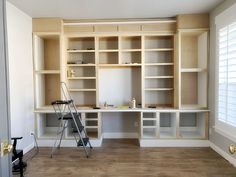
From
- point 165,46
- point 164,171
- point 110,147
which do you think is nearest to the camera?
point 164,171

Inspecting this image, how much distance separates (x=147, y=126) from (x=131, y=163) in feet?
3.51

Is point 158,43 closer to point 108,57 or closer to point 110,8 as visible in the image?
point 108,57

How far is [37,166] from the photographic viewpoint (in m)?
3.42

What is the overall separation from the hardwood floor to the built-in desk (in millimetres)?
214

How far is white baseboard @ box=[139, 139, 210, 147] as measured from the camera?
4.32 m

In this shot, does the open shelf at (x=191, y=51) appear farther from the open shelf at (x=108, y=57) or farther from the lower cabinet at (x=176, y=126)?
the open shelf at (x=108, y=57)

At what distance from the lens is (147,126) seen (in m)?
4.37

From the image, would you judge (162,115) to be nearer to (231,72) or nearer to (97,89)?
(97,89)

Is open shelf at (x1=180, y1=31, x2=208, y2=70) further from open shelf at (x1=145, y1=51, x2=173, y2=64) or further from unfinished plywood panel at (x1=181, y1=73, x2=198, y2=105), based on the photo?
open shelf at (x1=145, y1=51, x2=173, y2=64)

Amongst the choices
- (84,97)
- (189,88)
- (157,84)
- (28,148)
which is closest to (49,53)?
(84,97)

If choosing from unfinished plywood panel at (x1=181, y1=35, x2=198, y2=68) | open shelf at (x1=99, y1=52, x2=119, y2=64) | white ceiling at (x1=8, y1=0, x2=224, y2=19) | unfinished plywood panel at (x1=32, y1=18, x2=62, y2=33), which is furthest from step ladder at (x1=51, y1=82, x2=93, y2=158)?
unfinished plywood panel at (x1=181, y1=35, x2=198, y2=68)

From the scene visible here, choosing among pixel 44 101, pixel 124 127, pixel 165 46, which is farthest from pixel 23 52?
pixel 165 46

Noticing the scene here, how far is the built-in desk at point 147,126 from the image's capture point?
433 centimetres

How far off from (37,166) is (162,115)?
2.94 metres
